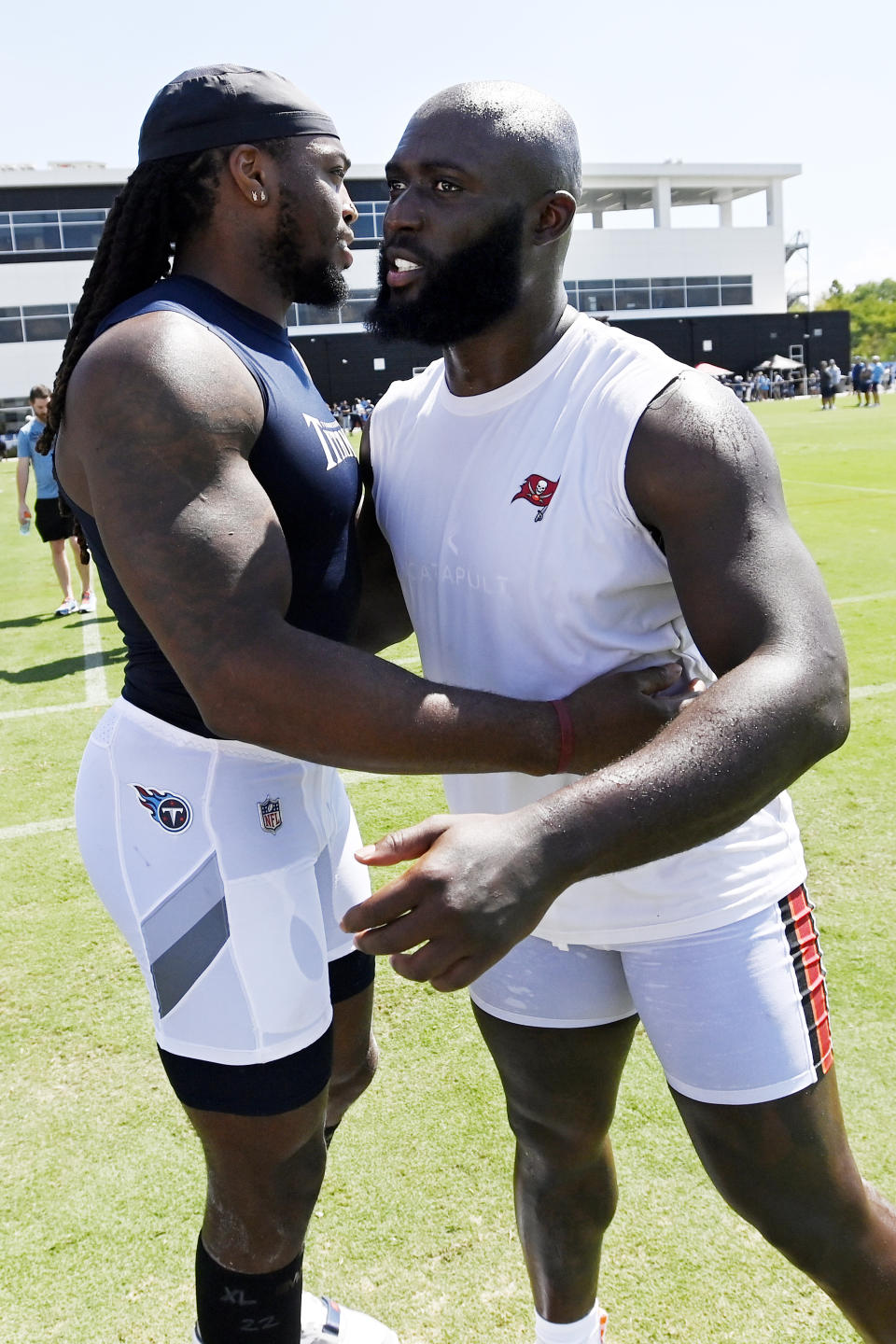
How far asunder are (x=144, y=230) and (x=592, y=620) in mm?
1244

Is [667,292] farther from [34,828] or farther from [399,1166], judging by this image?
[399,1166]

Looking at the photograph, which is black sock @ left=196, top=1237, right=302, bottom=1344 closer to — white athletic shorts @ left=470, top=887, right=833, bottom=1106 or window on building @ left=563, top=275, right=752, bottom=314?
white athletic shorts @ left=470, top=887, right=833, bottom=1106

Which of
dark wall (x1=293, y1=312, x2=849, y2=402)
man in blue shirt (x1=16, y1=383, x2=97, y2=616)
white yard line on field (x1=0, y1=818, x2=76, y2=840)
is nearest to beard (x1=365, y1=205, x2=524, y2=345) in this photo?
white yard line on field (x1=0, y1=818, x2=76, y2=840)

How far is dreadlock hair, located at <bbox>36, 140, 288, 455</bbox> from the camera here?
2287 millimetres

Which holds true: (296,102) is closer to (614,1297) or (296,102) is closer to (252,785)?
(252,785)

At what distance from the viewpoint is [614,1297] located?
2.62 meters

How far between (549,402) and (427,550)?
399mm

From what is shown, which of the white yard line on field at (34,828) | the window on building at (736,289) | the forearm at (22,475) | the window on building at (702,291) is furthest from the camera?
the window on building at (736,289)

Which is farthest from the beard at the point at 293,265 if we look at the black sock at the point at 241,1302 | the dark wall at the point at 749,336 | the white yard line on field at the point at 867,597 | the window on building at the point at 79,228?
the dark wall at the point at 749,336

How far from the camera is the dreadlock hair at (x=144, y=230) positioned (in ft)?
7.50

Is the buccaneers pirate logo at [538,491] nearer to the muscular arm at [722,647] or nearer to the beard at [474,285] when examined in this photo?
the muscular arm at [722,647]

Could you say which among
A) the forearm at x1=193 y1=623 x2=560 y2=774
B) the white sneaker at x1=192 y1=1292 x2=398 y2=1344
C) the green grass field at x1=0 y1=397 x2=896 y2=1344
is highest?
the forearm at x1=193 y1=623 x2=560 y2=774

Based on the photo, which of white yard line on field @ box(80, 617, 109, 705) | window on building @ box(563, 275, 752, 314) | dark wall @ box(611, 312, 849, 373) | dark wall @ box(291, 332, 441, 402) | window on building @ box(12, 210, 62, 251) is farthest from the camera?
dark wall @ box(611, 312, 849, 373)

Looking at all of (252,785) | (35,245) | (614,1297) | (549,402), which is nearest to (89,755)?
(252,785)
